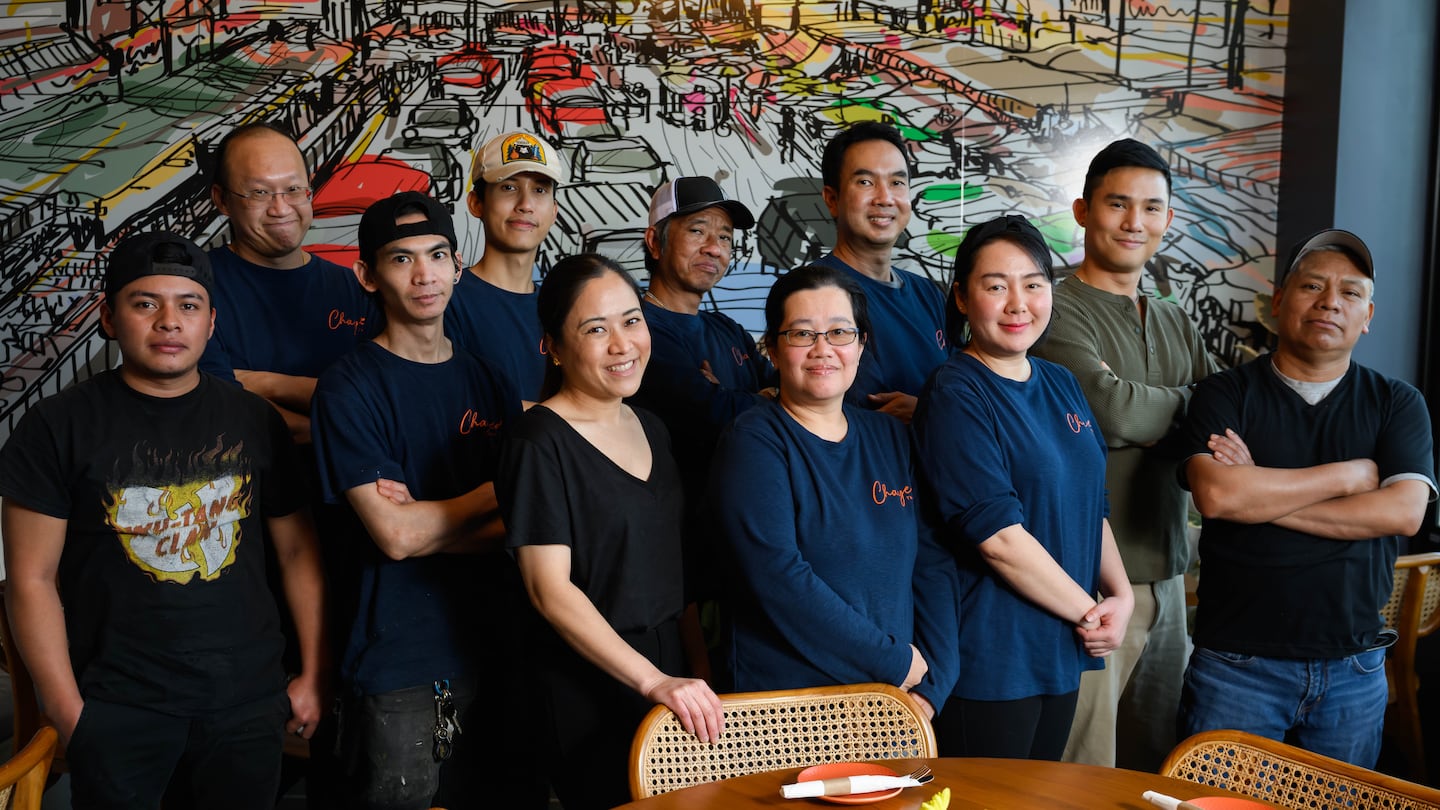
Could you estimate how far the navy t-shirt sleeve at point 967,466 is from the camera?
6.82ft

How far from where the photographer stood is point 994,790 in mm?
1546

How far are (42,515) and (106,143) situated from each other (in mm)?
2834

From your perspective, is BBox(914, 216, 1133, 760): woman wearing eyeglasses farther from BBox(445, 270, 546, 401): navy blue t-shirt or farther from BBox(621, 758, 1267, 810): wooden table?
BBox(445, 270, 546, 401): navy blue t-shirt

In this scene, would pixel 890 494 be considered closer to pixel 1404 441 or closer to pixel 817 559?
pixel 817 559

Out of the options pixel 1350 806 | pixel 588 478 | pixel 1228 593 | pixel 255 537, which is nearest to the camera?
pixel 1350 806

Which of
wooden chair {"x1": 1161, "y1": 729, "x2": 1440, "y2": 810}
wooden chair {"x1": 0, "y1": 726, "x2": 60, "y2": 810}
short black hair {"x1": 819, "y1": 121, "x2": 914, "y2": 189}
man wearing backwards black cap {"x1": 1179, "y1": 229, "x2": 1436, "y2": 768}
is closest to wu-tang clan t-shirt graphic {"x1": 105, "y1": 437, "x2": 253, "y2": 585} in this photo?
wooden chair {"x1": 0, "y1": 726, "x2": 60, "y2": 810}

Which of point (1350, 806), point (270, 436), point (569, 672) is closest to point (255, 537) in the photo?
point (270, 436)

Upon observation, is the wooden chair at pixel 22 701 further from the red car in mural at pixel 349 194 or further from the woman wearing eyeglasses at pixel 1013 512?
the woman wearing eyeglasses at pixel 1013 512

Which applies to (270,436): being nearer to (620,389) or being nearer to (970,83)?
(620,389)

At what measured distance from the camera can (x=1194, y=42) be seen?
4.32 meters

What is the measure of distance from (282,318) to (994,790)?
200cm

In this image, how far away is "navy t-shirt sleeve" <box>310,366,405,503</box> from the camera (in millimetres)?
2139

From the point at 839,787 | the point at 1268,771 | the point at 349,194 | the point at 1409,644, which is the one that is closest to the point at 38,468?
the point at 839,787

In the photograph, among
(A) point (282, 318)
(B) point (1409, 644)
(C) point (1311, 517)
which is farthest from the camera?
(B) point (1409, 644)
